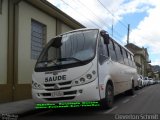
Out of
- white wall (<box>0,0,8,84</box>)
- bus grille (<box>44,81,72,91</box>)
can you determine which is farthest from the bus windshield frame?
white wall (<box>0,0,8,84</box>)

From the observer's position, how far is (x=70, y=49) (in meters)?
12.0

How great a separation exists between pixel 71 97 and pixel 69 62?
114 centimetres

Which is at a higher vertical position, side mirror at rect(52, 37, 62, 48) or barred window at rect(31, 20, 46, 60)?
barred window at rect(31, 20, 46, 60)

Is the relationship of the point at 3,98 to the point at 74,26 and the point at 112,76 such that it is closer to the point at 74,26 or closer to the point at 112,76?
the point at 112,76

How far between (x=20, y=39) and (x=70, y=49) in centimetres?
528

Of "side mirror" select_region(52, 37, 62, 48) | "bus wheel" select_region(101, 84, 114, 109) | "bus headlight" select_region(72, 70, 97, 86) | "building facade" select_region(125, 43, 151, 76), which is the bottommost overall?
"bus wheel" select_region(101, 84, 114, 109)

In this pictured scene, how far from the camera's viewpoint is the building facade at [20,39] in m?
15.3

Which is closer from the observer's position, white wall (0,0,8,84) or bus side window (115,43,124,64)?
white wall (0,0,8,84)

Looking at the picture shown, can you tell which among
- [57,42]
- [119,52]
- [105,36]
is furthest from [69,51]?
[119,52]

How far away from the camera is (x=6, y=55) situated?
15445 millimetres

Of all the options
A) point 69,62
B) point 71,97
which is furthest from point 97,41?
point 71,97

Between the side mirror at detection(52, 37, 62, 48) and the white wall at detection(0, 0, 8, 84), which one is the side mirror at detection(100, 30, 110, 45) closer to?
the side mirror at detection(52, 37, 62, 48)

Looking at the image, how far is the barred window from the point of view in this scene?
60.7ft

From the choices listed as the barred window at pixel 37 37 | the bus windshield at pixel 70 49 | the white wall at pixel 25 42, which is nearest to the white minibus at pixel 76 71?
the bus windshield at pixel 70 49
